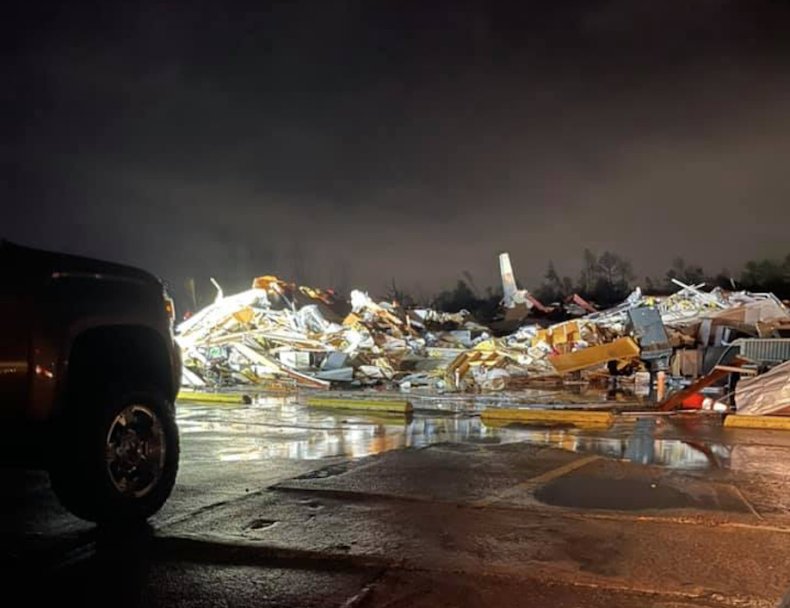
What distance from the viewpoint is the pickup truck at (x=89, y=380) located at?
16.1 ft

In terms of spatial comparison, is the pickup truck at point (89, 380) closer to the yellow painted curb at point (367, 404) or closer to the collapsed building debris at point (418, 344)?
the yellow painted curb at point (367, 404)

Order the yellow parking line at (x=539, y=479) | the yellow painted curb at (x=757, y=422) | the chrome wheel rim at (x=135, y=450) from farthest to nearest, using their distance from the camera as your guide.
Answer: the yellow painted curb at (x=757, y=422) < the yellow parking line at (x=539, y=479) < the chrome wheel rim at (x=135, y=450)

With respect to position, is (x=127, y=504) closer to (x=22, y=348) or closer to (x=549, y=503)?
(x=22, y=348)

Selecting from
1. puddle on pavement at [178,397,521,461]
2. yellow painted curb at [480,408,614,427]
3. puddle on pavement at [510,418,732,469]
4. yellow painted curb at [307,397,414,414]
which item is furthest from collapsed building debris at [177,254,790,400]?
puddle on pavement at [510,418,732,469]

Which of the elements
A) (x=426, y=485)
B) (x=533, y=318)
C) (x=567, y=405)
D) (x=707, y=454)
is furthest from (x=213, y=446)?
(x=533, y=318)

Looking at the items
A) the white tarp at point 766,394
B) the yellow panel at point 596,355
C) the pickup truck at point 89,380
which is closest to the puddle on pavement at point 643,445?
the white tarp at point 766,394

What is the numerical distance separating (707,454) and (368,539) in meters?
5.82

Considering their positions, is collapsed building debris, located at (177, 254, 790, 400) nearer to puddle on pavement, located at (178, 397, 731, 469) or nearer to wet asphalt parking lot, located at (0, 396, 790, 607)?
puddle on pavement, located at (178, 397, 731, 469)

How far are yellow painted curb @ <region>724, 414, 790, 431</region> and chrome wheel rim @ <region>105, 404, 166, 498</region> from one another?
32.2 ft

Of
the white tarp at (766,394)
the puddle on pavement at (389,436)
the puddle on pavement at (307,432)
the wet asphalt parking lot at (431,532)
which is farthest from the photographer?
the white tarp at (766,394)

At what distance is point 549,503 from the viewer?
21.5 feet

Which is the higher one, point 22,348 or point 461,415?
point 22,348

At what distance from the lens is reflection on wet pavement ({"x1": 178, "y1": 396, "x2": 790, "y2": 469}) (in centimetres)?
949

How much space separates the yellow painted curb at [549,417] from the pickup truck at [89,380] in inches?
323
